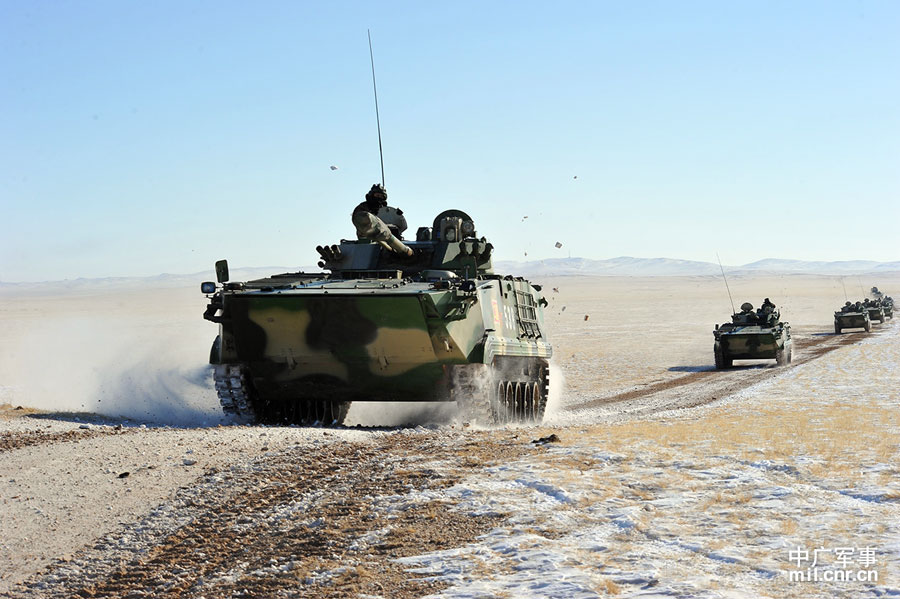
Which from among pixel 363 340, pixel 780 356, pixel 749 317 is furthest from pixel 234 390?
pixel 749 317

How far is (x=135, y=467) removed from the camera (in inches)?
410

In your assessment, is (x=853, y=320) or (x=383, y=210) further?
(x=853, y=320)

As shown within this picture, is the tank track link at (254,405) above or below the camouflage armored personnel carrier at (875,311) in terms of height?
above

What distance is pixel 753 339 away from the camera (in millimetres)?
31734

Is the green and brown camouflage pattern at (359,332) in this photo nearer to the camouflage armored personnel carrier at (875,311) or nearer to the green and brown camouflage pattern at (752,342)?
the green and brown camouflage pattern at (752,342)

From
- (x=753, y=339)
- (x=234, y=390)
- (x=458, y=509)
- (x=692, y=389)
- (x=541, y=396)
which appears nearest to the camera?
(x=458, y=509)

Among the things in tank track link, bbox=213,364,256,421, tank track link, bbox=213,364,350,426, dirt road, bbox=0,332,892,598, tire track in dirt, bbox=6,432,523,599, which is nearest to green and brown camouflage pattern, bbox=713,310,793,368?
tank track link, bbox=213,364,350,426

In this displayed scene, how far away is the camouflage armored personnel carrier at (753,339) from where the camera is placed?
104 ft

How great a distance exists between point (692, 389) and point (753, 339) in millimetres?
7813

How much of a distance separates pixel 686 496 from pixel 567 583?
2.47 metres

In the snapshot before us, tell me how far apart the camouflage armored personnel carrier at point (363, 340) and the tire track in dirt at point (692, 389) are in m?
4.35

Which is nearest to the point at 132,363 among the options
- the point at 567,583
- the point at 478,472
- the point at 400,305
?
the point at 400,305
